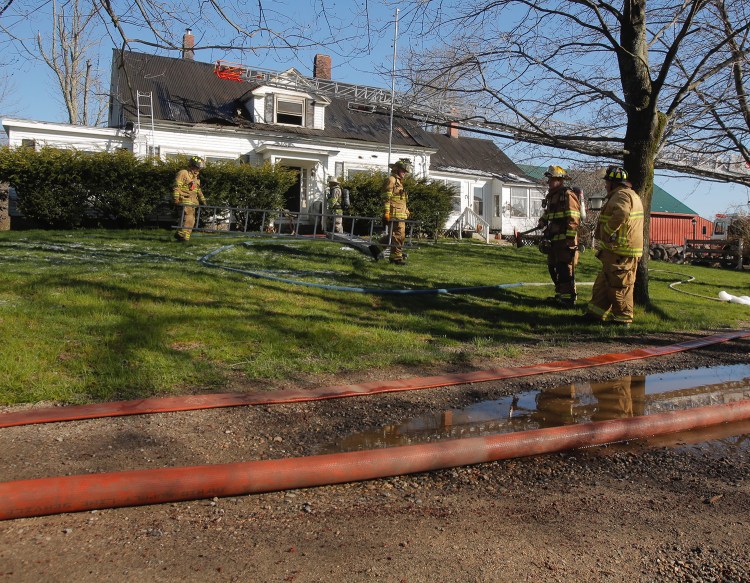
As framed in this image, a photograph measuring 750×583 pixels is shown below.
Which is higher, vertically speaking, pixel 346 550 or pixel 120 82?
pixel 120 82

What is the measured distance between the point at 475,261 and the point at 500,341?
7364 millimetres

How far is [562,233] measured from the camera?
9.32 m

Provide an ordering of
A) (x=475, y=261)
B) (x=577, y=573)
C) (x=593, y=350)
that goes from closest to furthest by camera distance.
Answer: (x=577, y=573)
(x=593, y=350)
(x=475, y=261)

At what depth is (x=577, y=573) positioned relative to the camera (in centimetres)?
256

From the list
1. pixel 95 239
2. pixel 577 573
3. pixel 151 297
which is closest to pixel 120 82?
pixel 95 239

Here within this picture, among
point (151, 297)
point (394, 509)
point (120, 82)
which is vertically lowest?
point (394, 509)

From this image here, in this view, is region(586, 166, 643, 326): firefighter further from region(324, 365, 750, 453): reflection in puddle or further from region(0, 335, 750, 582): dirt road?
region(0, 335, 750, 582): dirt road

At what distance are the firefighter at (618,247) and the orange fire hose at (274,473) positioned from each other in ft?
13.7

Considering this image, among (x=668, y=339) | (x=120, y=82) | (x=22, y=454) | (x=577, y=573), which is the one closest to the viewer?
(x=577, y=573)

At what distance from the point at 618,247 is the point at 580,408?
12.0 ft

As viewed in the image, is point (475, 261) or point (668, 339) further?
point (475, 261)

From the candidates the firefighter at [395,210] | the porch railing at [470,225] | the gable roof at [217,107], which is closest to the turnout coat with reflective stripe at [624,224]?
the firefighter at [395,210]

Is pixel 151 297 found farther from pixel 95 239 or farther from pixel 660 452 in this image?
pixel 95 239

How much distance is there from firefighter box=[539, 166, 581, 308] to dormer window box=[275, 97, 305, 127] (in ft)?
58.1
